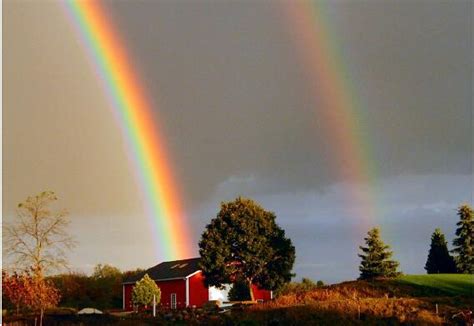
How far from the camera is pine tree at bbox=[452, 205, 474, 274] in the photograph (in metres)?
57.7

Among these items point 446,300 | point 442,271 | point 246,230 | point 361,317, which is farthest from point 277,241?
point 442,271

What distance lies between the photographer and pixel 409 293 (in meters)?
38.8

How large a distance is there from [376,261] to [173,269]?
17531 millimetres

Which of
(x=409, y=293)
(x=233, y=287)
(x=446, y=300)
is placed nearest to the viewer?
(x=446, y=300)

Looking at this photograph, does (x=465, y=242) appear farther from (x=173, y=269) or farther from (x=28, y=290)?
(x=28, y=290)

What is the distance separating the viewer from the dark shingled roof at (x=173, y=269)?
51.0m

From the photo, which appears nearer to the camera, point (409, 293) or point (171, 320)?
point (171, 320)

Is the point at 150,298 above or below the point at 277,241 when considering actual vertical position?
below

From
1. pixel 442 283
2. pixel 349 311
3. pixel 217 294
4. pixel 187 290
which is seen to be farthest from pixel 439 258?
pixel 349 311

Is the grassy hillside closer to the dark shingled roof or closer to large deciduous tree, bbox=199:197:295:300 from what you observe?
large deciduous tree, bbox=199:197:295:300

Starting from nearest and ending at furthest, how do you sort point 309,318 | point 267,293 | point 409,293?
point 309,318 < point 409,293 < point 267,293

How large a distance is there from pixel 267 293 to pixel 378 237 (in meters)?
12.5

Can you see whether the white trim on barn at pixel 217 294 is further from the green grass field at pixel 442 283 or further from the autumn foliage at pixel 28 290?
the autumn foliage at pixel 28 290

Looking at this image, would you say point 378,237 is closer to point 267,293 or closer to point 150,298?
point 267,293
